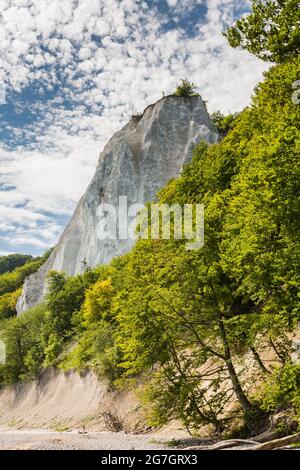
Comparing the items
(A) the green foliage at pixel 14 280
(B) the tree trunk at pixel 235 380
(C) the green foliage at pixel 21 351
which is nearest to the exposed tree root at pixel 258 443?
(B) the tree trunk at pixel 235 380

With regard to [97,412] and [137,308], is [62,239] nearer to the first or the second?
[97,412]

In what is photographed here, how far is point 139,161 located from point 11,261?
360 ft

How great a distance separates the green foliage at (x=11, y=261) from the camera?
153 metres

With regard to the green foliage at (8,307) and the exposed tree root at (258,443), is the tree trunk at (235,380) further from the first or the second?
the green foliage at (8,307)

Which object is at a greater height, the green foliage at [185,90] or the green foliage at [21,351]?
the green foliage at [185,90]

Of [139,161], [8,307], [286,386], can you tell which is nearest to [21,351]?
[139,161]

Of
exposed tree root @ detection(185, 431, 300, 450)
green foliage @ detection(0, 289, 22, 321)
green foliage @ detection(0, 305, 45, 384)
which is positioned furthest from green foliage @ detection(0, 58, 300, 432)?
green foliage @ detection(0, 289, 22, 321)

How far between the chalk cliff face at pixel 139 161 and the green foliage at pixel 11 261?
92.2 meters

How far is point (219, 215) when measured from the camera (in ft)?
51.5

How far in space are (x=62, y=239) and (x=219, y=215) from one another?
61730 millimetres

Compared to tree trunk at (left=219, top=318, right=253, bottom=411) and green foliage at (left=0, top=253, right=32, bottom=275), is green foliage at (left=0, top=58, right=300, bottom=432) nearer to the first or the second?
tree trunk at (left=219, top=318, right=253, bottom=411)

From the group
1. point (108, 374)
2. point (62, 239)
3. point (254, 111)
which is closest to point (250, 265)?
point (254, 111)

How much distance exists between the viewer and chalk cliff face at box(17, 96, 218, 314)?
2327 inches
